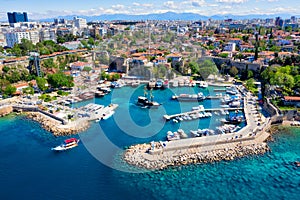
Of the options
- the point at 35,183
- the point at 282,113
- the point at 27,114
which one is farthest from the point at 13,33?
the point at 282,113

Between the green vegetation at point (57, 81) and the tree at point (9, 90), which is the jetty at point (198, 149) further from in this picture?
the tree at point (9, 90)

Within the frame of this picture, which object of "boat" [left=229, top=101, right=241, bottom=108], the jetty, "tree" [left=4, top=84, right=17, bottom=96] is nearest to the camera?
the jetty

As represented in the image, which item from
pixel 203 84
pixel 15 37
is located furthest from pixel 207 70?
pixel 15 37

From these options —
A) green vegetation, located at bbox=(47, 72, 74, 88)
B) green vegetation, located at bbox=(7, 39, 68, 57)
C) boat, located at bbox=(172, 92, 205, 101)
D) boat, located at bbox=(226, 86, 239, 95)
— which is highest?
green vegetation, located at bbox=(7, 39, 68, 57)

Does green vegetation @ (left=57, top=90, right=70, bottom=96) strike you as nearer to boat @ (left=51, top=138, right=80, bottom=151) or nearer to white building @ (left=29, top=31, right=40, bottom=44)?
boat @ (left=51, top=138, right=80, bottom=151)

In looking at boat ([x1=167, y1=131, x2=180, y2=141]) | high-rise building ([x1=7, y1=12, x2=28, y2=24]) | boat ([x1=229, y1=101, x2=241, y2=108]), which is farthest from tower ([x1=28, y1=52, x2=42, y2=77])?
high-rise building ([x1=7, y1=12, x2=28, y2=24])

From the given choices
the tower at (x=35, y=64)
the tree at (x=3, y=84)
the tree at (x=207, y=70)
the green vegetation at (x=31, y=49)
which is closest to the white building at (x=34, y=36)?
the green vegetation at (x=31, y=49)

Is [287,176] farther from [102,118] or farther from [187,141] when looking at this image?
[102,118]
